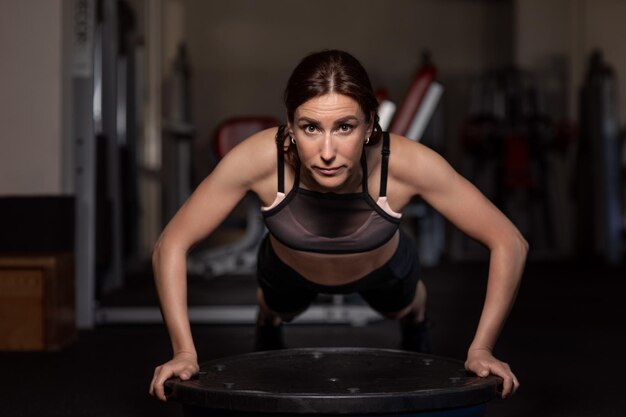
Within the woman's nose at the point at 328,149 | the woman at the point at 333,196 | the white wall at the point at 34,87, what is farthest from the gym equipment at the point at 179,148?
the woman's nose at the point at 328,149

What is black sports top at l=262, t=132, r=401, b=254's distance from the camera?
1682mm

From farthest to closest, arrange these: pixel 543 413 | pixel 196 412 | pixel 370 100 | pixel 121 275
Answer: pixel 121 275, pixel 543 413, pixel 370 100, pixel 196 412

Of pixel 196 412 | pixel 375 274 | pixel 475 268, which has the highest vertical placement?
pixel 375 274

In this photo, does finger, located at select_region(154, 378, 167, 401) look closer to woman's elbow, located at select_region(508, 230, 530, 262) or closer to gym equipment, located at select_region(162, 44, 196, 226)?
woman's elbow, located at select_region(508, 230, 530, 262)

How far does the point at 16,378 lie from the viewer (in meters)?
2.39

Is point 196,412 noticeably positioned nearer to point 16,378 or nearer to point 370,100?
point 370,100

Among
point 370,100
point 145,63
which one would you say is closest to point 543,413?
point 370,100

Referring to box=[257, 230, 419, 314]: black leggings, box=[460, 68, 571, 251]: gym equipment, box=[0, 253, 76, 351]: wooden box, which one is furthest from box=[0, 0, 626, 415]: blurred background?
box=[257, 230, 419, 314]: black leggings

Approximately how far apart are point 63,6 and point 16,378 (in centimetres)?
145

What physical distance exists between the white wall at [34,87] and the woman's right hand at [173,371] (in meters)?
1.87

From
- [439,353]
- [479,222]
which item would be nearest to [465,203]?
[479,222]

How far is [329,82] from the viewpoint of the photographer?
148 centimetres

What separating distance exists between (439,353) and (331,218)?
1120 mm

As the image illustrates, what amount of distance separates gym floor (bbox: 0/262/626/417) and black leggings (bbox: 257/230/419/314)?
33 centimetres
